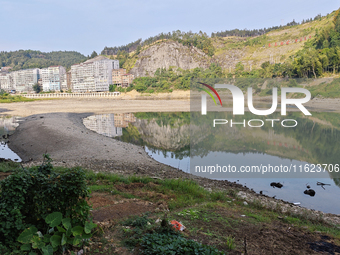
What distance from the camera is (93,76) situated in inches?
4606

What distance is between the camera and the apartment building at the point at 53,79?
12900 cm

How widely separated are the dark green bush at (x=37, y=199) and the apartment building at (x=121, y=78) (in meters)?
104

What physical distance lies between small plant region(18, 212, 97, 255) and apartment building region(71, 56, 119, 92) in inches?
4412

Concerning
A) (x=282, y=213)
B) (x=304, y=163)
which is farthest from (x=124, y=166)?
(x=304, y=163)

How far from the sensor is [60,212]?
12.1ft

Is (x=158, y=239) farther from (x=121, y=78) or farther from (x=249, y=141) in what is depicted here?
(x=121, y=78)

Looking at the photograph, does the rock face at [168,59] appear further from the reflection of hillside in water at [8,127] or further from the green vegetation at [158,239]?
the green vegetation at [158,239]

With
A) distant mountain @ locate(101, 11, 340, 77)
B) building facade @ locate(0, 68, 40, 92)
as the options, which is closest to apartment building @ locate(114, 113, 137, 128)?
distant mountain @ locate(101, 11, 340, 77)

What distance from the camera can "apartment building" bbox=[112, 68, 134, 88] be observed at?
350ft

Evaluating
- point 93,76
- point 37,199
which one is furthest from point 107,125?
point 93,76

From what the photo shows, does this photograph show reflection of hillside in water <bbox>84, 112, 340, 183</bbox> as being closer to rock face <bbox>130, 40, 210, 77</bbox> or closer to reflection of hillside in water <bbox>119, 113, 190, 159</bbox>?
reflection of hillside in water <bbox>119, 113, 190, 159</bbox>

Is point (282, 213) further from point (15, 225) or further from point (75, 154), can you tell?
point (75, 154)

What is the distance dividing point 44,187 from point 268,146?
1662 cm

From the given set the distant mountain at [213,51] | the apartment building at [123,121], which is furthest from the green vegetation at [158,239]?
the distant mountain at [213,51]
